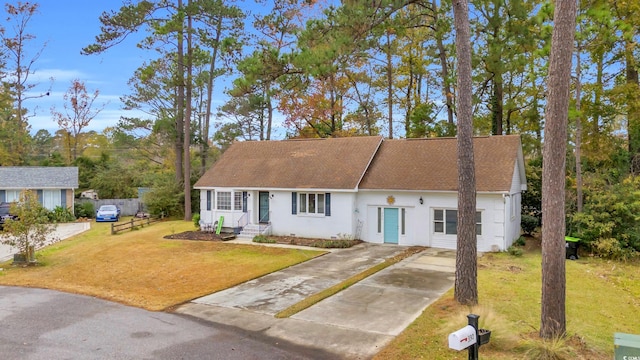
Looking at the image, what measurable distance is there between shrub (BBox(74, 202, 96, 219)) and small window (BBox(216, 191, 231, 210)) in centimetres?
1647

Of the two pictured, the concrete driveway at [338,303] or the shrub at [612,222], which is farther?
the shrub at [612,222]

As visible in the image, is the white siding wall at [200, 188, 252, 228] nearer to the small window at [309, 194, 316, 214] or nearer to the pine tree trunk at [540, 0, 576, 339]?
the small window at [309, 194, 316, 214]

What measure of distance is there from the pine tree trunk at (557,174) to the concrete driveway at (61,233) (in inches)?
758

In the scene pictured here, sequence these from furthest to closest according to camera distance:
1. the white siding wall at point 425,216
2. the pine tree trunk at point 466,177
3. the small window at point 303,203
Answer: the small window at point 303,203
the white siding wall at point 425,216
the pine tree trunk at point 466,177

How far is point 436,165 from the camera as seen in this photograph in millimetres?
19594

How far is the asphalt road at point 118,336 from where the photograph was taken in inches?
300

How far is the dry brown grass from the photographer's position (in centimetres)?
1241

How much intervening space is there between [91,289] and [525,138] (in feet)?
88.0

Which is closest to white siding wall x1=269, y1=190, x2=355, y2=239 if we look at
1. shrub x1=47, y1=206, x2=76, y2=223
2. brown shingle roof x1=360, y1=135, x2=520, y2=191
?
brown shingle roof x1=360, y1=135, x2=520, y2=191

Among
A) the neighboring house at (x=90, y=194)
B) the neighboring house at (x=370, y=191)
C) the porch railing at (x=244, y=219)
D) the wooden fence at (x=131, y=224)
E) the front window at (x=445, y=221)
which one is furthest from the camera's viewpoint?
the neighboring house at (x=90, y=194)

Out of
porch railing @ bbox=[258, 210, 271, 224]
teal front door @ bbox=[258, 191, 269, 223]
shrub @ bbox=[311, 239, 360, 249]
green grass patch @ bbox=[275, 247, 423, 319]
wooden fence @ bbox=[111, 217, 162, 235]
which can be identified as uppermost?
teal front door @ bbox=[258, 191, 269, 223]

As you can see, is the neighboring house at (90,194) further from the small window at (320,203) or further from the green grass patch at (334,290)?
the green grass patch at (334,290)

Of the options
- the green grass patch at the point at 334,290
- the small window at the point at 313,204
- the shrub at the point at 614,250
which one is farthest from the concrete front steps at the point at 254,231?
the shrub at the point at 614,250

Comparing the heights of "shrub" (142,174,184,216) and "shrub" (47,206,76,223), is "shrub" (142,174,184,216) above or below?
above
